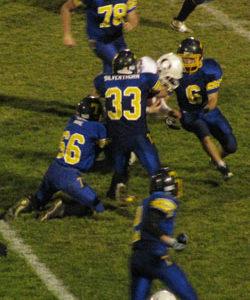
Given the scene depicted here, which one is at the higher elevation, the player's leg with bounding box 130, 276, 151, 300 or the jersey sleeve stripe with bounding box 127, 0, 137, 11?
the jersey sleeve stripe with bounding box 127, 0, 137, 11

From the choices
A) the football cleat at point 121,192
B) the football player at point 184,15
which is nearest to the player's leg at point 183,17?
the football player at point 184,15

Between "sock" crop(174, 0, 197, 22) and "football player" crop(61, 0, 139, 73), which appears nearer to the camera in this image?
"football player" crop(61, 0, 139, 73)

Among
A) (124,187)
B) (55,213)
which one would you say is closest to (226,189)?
(124,187)

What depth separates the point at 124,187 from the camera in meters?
10.5

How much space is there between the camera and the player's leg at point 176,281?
8.21 meters

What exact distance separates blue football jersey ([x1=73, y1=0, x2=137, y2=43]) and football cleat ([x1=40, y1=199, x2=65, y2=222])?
3003 mm

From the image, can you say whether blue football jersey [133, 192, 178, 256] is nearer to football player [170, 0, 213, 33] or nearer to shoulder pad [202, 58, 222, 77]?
shoulder pad [202, 58, 222, 77]

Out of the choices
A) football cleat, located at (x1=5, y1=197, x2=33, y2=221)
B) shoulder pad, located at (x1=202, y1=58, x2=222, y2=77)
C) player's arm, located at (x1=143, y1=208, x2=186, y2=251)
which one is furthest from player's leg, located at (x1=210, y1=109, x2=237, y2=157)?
player's arm, located at (x1=143, y1=208, x2=186, y2=251)

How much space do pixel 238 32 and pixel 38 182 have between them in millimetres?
6226

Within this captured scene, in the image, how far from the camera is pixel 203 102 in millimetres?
11625

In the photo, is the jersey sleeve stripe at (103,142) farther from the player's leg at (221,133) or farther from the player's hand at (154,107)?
the player's leg at (221,133)

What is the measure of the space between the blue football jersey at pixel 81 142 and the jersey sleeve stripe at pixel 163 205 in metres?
2.26

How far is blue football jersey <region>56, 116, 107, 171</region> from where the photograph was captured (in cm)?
1042

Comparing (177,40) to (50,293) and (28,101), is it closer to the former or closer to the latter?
(28,101)
